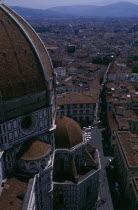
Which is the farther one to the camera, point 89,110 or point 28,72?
point 89,110

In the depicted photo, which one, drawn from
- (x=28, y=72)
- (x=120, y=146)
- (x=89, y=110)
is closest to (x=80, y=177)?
(x=120, y=146)

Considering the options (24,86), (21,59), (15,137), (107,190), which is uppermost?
(21,59)

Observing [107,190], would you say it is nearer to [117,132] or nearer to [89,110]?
[117,132]

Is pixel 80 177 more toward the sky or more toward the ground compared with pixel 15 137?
more toward the ground

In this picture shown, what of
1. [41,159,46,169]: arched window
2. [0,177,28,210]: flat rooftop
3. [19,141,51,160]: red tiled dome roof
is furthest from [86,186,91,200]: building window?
[0,177,28,210]: flat rooftop

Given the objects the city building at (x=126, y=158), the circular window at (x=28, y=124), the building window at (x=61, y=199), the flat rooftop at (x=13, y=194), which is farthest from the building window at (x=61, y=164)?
the city building at (x=126, y=158)

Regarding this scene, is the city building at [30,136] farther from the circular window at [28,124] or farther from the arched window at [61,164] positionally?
the arched window at [61,164]
